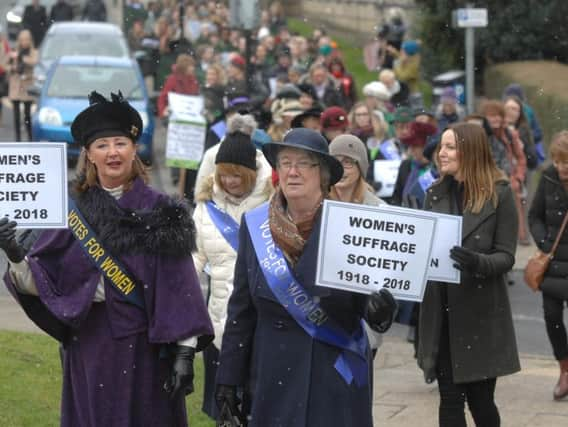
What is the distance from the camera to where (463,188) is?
24.6 ft

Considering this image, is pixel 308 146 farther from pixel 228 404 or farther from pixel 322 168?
pixel 228 404

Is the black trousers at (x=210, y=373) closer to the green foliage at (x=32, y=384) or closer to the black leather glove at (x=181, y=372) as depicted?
the green foliage at (x=32, y=384)

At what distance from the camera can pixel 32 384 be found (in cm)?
932

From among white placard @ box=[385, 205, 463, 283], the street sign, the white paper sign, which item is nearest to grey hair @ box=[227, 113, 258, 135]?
white placard @ box=[385, 205, 463, 283]

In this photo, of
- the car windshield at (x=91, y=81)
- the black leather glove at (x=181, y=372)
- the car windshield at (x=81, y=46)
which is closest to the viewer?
the black leather glove at (x=181, y=372)

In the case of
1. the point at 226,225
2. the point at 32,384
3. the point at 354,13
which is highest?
the point at 354,13

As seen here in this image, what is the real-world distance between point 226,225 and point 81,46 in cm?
2049

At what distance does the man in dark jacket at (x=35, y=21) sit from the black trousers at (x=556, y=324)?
85.3ft

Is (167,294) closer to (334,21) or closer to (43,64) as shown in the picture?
(43,64)

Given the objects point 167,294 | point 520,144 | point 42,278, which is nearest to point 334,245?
point 167,294

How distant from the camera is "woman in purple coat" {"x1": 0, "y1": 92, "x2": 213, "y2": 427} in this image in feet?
19.6

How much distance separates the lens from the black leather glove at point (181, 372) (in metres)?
5.98

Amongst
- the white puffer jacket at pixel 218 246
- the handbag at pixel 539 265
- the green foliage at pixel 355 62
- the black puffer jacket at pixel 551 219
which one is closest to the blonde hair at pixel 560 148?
the black puffer jacket at pixel 551 219

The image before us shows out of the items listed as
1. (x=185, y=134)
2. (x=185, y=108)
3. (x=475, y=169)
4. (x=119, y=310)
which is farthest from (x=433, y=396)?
(x=185, y=108)
